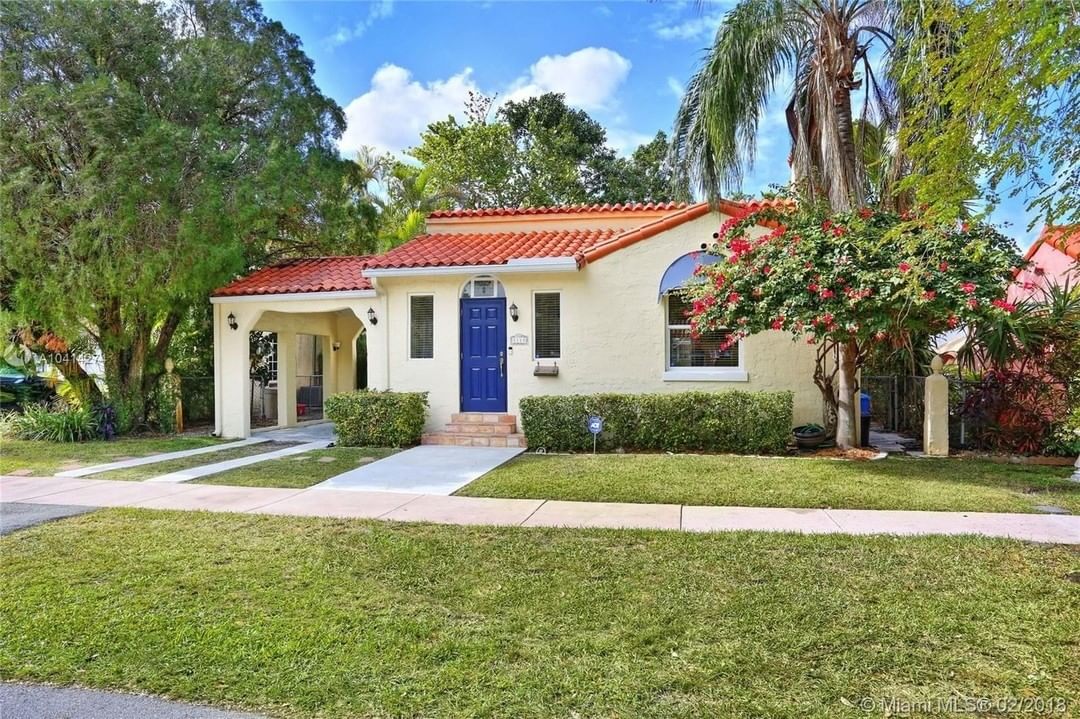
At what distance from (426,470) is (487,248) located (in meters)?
5.98

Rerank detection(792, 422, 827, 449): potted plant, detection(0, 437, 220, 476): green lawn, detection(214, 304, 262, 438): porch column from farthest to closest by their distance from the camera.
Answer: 1. detection(214, 304, 262, 438): porch column
2. detection(792, 422, 827, 449): potted plant
3. detection(0, 437, 220, 476): green lawn

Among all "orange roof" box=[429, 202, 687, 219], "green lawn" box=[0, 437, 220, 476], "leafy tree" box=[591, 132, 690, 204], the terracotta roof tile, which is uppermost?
"leafy tree" box=[591, 132, 690, 204]

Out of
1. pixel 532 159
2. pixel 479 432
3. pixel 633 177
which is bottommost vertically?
pixel 479 432

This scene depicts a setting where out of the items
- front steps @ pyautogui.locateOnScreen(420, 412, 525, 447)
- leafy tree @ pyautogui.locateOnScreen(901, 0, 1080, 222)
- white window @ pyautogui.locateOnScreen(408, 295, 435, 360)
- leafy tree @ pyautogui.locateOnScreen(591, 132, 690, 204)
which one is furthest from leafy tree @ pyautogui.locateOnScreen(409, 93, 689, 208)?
leafy tree @ pyautogui.locateOnScreen(901, 0, 1080, 222)

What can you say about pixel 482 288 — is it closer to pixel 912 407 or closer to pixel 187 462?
pixel 187 462

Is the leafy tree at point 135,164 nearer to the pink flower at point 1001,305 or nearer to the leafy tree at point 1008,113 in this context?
the leafy tree at point 1008,113

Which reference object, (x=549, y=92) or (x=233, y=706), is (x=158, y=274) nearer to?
(x=233, y=706)

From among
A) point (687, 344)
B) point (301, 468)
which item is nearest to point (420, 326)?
point (301, 468)

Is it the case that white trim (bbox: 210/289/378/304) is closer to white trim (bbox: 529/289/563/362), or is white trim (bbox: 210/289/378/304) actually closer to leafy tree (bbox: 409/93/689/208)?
white trim (bbox: 529/289/563/362)

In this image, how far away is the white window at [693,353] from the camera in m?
12.2

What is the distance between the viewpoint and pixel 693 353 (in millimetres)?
12492

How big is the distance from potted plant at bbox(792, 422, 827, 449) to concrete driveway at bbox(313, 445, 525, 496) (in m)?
5.11

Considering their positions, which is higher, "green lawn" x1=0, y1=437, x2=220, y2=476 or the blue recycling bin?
the blue recycling bin

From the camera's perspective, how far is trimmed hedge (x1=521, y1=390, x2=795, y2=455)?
35.4 feet
